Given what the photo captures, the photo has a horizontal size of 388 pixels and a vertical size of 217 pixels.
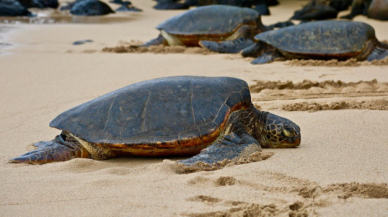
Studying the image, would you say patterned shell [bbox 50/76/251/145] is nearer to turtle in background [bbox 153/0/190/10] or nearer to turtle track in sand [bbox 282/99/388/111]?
turtle track in sand [bbox 282/99/388/111]

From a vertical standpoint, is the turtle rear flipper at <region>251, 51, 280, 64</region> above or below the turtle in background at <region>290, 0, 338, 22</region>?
above

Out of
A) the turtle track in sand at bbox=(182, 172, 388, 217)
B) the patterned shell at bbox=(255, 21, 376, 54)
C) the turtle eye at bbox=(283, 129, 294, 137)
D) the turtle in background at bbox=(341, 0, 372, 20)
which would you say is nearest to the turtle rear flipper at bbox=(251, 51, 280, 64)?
the patterned shell at bbox=(255, 21, 376, 54)

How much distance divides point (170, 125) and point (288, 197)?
3.19 feet

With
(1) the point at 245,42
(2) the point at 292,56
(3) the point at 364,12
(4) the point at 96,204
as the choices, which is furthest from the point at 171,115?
(3) the point at 364,12

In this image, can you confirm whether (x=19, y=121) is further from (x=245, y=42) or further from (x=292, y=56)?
(x=245, y=42)

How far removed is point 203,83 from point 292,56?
3577mm

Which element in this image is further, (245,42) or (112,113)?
(245,42)

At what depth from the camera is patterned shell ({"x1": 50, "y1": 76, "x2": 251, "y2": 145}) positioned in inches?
109

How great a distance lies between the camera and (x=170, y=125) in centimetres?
277

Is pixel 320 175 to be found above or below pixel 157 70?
above

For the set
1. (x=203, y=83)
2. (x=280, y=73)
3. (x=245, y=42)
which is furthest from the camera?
(x=245, y=42)

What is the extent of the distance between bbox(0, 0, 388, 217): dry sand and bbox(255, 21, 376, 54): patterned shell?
51 centimetres

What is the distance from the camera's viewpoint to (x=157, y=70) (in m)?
5.69

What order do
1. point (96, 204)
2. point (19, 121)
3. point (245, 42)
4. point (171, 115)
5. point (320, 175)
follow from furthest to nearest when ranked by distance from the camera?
point (245, 42)
point (19, 121)
point (171, 115)
point (320, 175)
point (96, 204)
